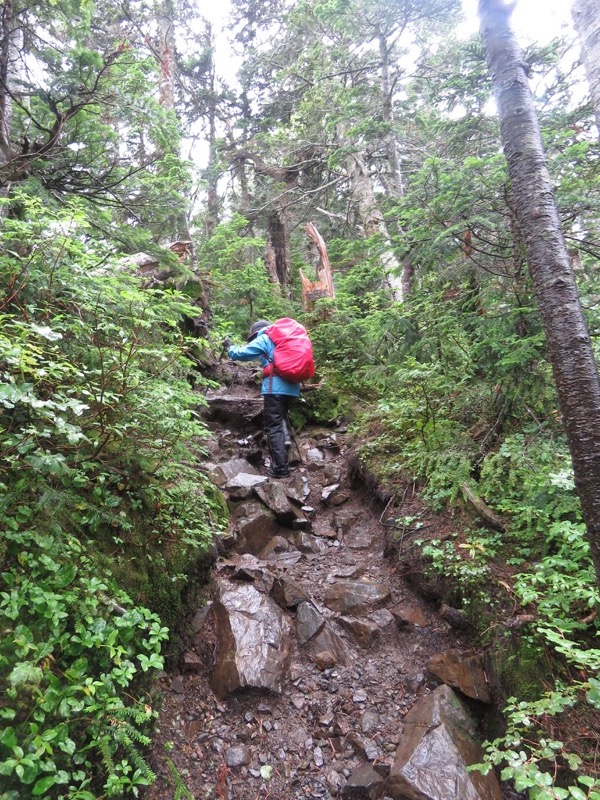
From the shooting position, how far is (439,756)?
285 cm

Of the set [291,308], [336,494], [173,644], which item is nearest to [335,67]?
[291,308]

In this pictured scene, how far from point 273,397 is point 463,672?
5.07m

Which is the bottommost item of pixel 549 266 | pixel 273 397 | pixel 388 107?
pixel 273 397

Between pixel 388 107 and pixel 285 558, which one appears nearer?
pixel 285 558

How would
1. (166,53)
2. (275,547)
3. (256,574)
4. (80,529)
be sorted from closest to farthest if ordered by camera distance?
(80,529), (256,574), (275,547), (166,53)

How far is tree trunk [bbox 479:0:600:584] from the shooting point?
2734 millimetres

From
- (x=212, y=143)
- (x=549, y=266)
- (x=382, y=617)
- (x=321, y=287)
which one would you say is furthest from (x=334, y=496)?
(x=212, y=143)

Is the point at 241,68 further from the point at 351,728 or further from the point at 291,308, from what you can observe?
the point at 351,728

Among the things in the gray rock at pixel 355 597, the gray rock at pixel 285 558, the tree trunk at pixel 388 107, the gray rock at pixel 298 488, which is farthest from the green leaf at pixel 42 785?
the tree trunk at pixel 388 107

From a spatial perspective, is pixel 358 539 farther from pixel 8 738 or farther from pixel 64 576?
pixel 8 738

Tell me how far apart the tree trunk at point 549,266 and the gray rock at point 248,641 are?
109 inches

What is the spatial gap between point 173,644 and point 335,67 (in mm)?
16973

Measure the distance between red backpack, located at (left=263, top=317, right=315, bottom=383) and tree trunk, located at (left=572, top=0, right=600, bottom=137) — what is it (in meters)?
4.97

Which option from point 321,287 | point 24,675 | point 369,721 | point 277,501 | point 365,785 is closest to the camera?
point 24,675
